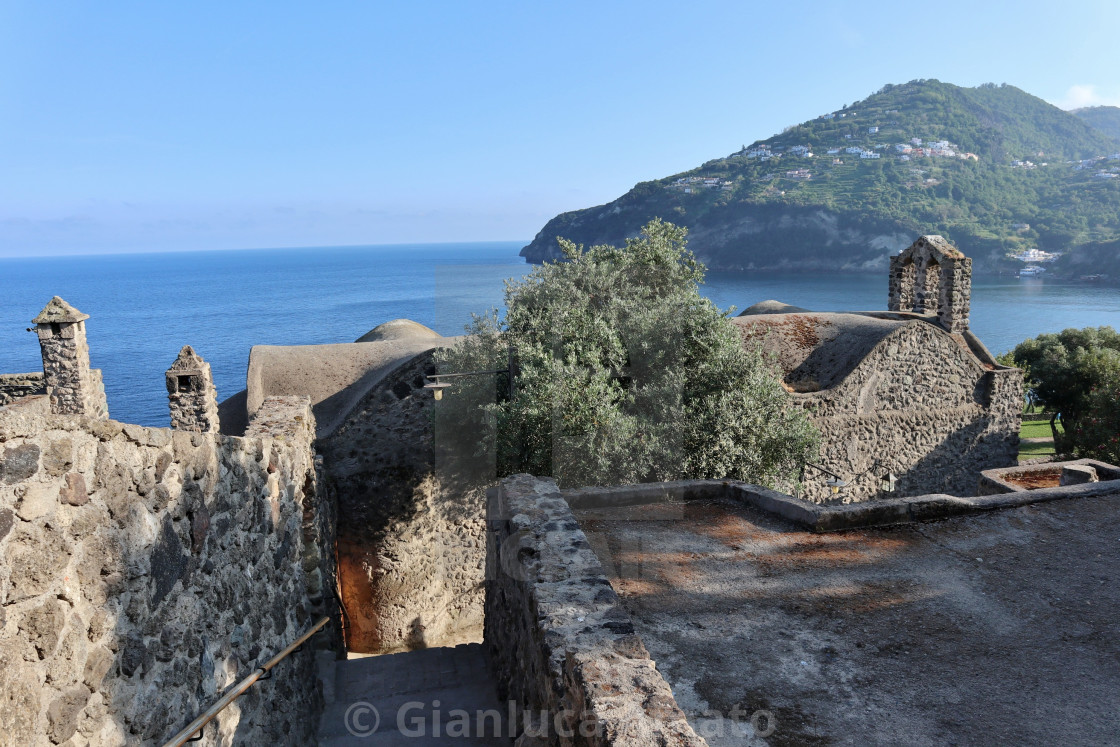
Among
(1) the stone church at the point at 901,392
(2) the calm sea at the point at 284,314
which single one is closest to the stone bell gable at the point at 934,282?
(1) the stone church at the point at 901,392

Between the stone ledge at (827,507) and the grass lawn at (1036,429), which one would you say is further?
the grass lawn at (1036,429)

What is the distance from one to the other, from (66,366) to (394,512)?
25.9ft

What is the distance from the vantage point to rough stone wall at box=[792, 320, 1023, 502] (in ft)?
47.2

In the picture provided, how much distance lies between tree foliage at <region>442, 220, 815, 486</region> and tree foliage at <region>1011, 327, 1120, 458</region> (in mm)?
11227

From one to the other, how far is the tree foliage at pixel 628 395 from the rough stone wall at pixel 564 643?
5084 mm

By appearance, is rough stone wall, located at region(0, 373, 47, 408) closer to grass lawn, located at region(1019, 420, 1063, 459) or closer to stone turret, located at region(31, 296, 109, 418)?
stone turret, located at region(31, 296, 109, 418)

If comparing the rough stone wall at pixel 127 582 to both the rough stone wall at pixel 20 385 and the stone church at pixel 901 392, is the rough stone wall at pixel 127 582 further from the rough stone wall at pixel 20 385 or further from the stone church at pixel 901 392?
the rough stone wall at pixel 20 385

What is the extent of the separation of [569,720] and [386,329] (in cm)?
1677

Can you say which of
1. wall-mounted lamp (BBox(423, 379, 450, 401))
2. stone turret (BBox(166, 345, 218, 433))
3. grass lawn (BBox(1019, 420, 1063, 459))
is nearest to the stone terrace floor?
wall-mounted lamp (BBox(423, 379, 450, 401))

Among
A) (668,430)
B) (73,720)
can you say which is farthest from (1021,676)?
(668,430)

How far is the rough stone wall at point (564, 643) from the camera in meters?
3.04

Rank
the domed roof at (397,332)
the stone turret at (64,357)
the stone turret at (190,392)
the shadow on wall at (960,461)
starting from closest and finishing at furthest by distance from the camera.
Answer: the stone turret at (190,392) → the stone turret at (64,357) → the shadow on wall at (960,461) → the domed roof at (397,332)

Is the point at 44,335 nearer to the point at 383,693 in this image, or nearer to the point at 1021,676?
the point at 383,693

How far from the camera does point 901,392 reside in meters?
15.1
